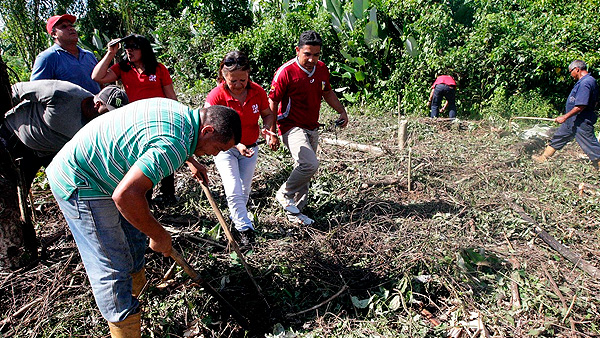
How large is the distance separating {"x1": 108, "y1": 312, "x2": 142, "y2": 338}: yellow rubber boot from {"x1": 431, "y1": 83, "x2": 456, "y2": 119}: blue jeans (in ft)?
21.7

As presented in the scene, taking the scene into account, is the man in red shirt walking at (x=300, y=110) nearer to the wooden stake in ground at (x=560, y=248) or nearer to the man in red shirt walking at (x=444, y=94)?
the wooden stake in ground at (x=560, y=248)

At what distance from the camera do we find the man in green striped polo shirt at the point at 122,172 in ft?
6.44

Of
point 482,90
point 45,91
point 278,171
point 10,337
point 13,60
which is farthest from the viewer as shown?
point 13,60

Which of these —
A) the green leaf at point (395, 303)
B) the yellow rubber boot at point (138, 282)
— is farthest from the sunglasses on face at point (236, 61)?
the green leaf at point (395, 303)

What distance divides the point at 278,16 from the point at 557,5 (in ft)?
20.6

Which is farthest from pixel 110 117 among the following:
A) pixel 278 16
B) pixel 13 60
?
pixel 13 60

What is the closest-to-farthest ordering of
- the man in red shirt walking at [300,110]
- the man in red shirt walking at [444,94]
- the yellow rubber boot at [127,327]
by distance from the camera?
the yellow rubber boot at [127,327] → the man in red shirt walking at [300,110] → the man in red shirt walking at [444,94]

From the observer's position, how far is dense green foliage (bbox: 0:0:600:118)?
7.62 metres

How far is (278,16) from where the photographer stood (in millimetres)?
10555

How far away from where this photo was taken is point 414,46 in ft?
27.5

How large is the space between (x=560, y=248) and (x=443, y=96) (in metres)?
4.61

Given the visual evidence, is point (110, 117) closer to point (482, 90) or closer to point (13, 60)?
point (482, 90)

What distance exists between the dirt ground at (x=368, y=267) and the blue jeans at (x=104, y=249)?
530 mm

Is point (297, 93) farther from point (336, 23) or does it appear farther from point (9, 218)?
point (336, 23)
